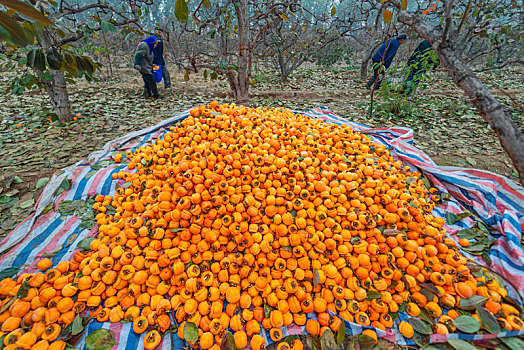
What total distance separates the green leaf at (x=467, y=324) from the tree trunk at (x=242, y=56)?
4115mm

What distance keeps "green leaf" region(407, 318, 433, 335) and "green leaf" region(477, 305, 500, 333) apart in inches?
15.0

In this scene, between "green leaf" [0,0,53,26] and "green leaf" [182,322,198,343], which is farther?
"green leaf" [182,322,198,343]

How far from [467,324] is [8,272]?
3780 millimetres

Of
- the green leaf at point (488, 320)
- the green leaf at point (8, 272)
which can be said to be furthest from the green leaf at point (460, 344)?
the green leaf at point (8, 272)

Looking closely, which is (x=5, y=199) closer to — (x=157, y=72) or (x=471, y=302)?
(x=471, y=302)

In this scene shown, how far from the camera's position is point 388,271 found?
1896 millimetres

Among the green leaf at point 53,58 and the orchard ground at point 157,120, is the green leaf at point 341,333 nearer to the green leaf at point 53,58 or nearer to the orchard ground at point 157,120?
the orchard ground at point 157,120

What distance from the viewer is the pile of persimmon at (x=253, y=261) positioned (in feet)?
5.61

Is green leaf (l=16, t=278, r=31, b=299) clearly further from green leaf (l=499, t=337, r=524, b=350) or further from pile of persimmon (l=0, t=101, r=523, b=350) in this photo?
green leaf (l=499, t=337, r=524, b=350)

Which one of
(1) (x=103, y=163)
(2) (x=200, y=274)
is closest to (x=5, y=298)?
(2) (x=200, y=274)

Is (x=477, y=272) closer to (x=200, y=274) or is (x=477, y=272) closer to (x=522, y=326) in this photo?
(x=522, y=326)

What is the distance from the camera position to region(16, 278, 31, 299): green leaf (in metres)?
1.72

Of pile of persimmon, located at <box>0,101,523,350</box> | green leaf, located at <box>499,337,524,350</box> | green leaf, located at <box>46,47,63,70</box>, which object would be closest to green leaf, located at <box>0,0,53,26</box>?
green leaf, located at <box>46,47,63,70</box>

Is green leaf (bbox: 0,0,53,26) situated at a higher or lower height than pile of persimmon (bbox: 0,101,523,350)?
higher
